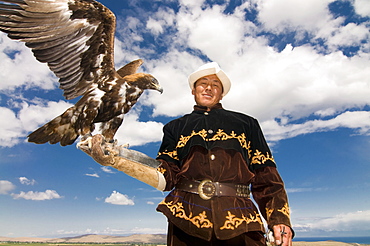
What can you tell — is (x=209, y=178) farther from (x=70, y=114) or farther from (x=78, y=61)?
(x=78, y=61)

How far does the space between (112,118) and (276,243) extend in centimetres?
215

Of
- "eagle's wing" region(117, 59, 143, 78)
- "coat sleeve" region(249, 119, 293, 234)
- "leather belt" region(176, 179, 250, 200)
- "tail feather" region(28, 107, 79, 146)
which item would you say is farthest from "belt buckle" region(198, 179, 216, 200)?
"eagle's wing" region(117, 59, 143, 78)

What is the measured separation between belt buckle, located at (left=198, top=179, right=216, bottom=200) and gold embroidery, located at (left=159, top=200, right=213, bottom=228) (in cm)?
15

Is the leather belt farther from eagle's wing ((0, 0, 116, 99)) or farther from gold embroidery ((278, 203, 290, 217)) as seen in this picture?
eagle's wing ((0, 0, 116, 99))

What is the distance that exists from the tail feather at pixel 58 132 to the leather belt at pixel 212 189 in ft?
4.49

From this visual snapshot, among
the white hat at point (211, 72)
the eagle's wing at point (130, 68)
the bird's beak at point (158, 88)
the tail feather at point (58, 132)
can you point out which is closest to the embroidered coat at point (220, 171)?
the white hat at point (211, 72)

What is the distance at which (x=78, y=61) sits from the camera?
12.0 ft

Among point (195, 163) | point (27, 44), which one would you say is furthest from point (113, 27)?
point (195, 163)

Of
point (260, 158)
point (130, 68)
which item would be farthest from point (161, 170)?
point (130, 68)

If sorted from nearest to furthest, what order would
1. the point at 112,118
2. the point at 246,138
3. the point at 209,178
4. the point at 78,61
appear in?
1. the point at 209,178
2. the point at 246,138
3. the point at 112,118
4. the point at 78,61

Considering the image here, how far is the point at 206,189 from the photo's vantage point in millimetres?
2779

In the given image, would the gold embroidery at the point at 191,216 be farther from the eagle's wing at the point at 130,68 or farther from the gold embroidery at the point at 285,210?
the eagle's wing at the point at 130,68

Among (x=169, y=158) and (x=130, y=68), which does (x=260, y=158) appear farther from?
(x=130, y=68)

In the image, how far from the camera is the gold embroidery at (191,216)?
105 inches
